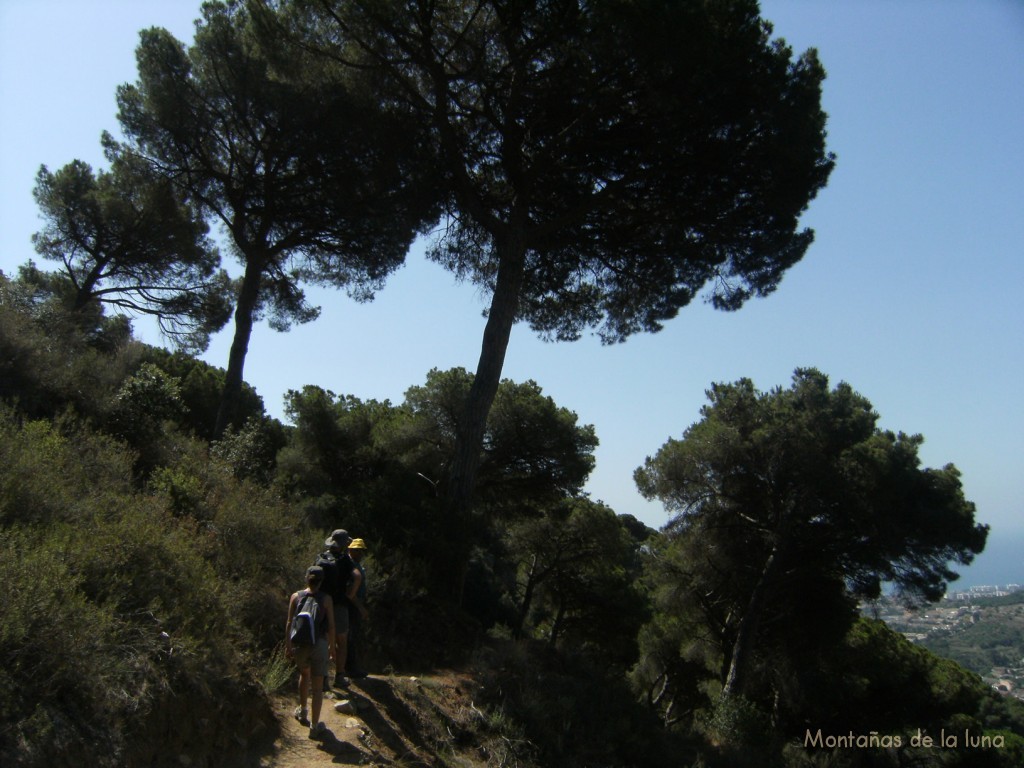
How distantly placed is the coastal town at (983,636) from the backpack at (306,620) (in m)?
48.2

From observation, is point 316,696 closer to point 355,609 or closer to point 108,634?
point 355,609

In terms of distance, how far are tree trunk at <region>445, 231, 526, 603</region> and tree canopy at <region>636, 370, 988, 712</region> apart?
7128 mm

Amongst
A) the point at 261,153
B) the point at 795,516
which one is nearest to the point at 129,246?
the point at 261,153

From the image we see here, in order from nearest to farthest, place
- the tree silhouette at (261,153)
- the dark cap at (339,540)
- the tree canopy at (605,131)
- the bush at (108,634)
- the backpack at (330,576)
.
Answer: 1. the bush at (108,634)
2. the backpack at (330,576)
3. the dark cap at (339,540)
4. the tree canopy at (605,131)
5. the tree silhouette at (261,153)

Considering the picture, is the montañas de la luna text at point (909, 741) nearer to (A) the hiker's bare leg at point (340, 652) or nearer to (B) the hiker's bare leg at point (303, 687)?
(A) the hiker's bare leg at point (340, 652)

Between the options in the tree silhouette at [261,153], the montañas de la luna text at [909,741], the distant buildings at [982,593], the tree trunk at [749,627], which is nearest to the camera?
the tree silhouette at [261,153]

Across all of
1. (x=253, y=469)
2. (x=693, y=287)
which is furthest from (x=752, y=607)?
(x=253, y=469)

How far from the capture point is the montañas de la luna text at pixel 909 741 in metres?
15.8

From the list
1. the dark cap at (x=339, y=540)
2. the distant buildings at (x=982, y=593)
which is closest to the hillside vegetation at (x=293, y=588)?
the dark cap at (x=339, y=540)

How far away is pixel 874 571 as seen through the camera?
594 inches

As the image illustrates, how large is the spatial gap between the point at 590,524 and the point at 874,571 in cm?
763

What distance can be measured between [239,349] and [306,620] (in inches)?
400

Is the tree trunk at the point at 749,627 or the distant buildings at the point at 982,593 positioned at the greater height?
the distant buildings at the point at 982,593

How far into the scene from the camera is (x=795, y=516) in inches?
604
